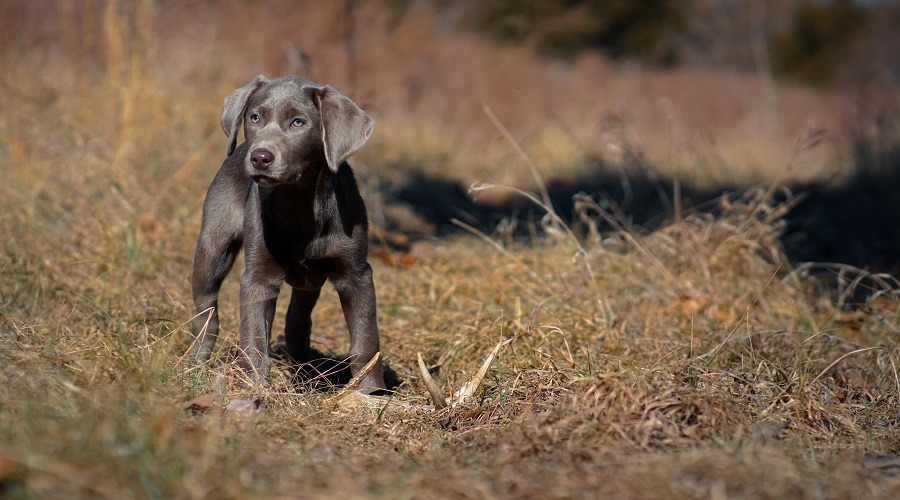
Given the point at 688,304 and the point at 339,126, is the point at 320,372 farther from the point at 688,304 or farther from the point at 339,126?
the point at 688,304

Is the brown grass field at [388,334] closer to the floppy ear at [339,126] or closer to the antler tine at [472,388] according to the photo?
the antler tine at [472,388]

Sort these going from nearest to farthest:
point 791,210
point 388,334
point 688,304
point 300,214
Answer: point 300,214, point 388,334, point 688,304, point 791,210

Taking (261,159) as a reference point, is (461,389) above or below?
below

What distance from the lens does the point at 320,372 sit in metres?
3.66

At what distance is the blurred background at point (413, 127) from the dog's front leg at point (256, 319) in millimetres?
1477

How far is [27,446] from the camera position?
77.0 inches

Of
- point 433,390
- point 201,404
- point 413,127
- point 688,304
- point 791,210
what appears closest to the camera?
point 201,404

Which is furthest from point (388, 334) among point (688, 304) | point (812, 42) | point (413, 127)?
point (812, 42)

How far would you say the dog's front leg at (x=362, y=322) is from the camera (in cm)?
349

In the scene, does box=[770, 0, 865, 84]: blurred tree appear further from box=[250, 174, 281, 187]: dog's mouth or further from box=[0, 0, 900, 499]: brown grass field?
box=[250, 174, 281, 187]: dog's mouth

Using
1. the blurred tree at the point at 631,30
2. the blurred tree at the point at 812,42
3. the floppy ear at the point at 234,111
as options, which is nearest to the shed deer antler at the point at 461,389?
the floppy ear at the point at 234,111

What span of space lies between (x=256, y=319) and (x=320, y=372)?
435 mm

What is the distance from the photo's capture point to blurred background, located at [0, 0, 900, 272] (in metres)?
5.91

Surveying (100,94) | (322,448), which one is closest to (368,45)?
(100,94)
